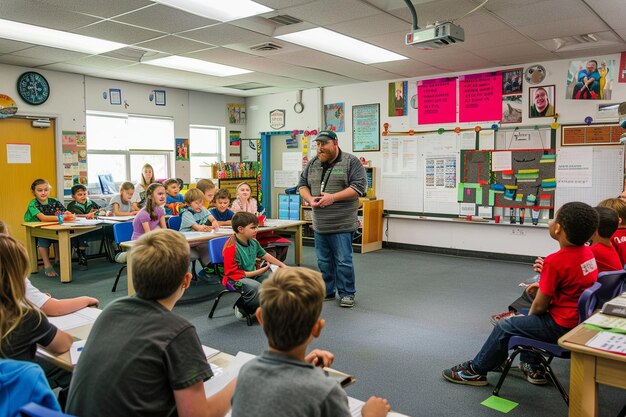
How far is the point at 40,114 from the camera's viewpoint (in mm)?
6742

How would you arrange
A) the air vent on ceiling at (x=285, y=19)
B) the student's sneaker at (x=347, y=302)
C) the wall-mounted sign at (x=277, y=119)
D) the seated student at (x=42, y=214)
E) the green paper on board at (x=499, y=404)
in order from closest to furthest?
the green paper on board at (x=499, y=404)
the air vent on ceiling at (x=285, y=19)
the student's sneaker at (x=347, y=302)
the seated student at (x=42, y=214)
the wall-mounted sign at (x=277, y=119)

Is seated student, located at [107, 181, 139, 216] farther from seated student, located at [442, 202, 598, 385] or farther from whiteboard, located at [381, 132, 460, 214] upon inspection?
seated student, located at [442, 202, 598, 385]

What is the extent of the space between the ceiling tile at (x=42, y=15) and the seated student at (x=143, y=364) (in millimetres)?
3626

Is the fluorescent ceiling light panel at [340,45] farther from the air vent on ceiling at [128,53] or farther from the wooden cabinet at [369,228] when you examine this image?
the wooden cabinet at [369,228]

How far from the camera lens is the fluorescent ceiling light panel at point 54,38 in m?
4.93

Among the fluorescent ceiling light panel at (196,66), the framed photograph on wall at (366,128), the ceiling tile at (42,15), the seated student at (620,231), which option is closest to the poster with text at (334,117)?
the framed photograph on wall at (366,128)

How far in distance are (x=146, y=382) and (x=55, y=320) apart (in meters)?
1.06

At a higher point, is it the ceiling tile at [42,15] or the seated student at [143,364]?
the ceiling tile at [42,15]

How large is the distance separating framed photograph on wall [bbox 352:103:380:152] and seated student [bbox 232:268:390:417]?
6.73 meters

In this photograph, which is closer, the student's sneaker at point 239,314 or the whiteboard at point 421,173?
the student's sneaker at point 239,314

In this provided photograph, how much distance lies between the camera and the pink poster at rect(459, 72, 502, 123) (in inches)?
263

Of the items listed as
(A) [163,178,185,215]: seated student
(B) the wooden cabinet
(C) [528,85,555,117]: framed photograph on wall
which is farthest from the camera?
(B) the wooden cabinet

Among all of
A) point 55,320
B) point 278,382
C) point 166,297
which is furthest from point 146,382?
point 55,320

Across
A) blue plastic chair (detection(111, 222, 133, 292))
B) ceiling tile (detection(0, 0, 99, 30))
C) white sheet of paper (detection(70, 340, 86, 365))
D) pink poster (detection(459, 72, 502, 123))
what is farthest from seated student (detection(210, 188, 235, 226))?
white sheet of paper (detection(70, 340, 86, 365))
